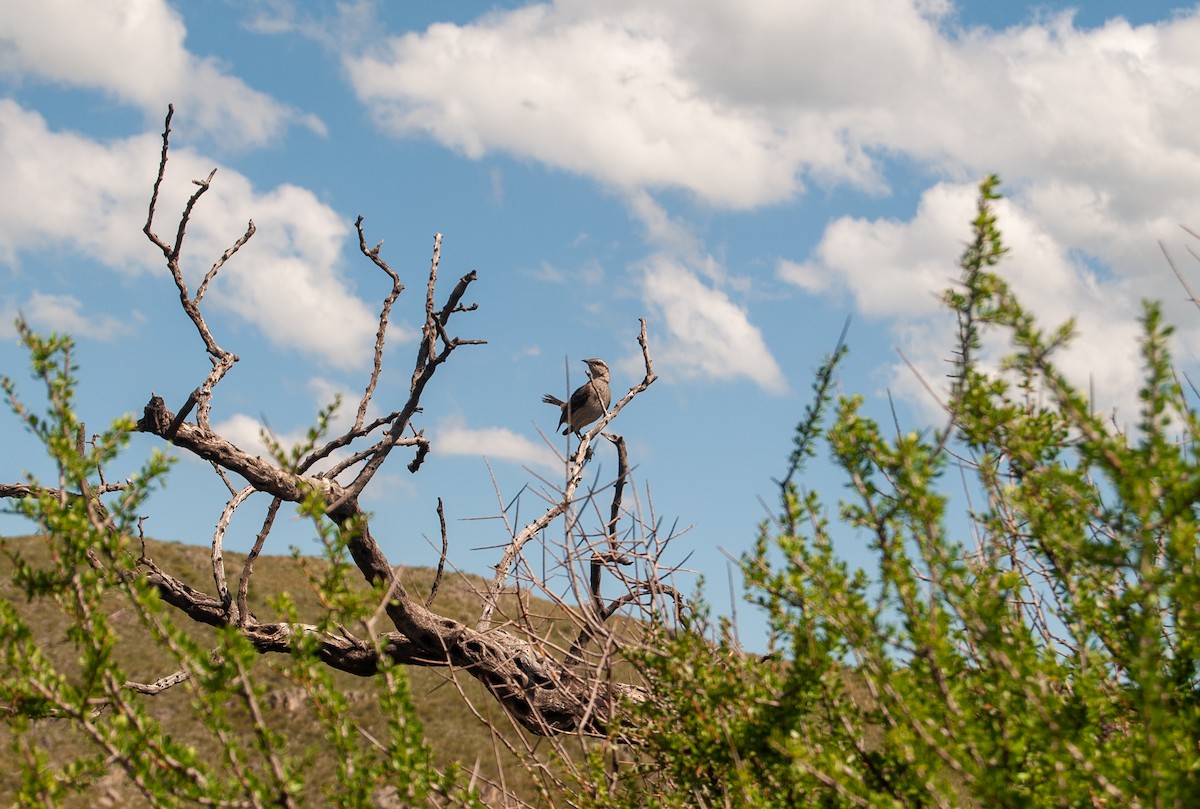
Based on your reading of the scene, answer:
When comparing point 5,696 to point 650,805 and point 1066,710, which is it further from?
point 1066,710

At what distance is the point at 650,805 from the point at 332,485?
12.3ft

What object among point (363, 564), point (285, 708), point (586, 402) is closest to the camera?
point (363, 564)

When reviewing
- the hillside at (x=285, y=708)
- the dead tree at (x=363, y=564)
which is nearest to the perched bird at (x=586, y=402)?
the dead tree at (x=363, y=564)

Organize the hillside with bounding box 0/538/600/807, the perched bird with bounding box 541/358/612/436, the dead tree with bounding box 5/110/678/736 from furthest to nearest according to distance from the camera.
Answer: the hillside with bounding box 0/538/600/807
the perched bird with bounding box 541/358/612/436
the dead tree with bounding box 5/110/678/736

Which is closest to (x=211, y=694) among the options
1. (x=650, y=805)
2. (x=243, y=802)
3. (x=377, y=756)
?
(x=243, y=802)

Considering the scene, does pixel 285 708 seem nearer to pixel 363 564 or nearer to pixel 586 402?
pixel 586 402

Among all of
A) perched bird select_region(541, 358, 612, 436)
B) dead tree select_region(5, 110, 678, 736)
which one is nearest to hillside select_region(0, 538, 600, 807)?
perched bird select_region(541, 358, 612, 436)

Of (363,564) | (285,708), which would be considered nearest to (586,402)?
(363,564)

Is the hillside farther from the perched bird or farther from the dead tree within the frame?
the dead tree

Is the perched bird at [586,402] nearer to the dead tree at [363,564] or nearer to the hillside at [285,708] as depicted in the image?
the dead tree at [363,564]

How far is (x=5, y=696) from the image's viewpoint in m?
3.73

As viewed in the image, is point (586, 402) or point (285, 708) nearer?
point (586, 402)

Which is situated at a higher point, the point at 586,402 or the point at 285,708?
the point at 586,402

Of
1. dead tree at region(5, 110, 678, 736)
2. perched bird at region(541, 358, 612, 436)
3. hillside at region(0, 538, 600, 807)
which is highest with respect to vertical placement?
perched bird at region(541, 358, 612, 436)
